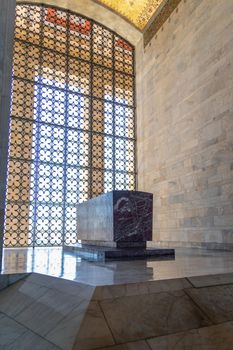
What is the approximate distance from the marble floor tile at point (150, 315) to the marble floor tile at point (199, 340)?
0.05m

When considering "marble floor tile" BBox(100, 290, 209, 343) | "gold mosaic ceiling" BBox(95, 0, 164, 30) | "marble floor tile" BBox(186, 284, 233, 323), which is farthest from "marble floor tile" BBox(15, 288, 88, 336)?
"gold mosaic ceiling" BBox(95, 0, 164, 30)

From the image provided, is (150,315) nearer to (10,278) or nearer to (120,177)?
(10,278)

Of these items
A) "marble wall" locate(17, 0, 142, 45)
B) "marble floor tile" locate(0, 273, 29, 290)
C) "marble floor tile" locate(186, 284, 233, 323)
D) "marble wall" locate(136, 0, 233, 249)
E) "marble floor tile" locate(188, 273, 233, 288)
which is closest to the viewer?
"marble floor tile" locate(186, 284, 233, 323)

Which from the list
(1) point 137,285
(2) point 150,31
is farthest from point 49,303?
(2) point 150,31

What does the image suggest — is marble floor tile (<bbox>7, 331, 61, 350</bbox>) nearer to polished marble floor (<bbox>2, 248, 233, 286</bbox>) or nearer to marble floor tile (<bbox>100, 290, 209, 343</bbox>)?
marble floor tile (<bbox>100, 290, 209, 343</bbox>)

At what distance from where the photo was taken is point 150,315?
6.98 feet

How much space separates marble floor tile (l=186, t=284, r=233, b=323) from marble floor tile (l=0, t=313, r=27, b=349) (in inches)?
49.2

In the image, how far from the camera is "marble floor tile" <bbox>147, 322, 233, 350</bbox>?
6.38 ft

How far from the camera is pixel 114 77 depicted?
10320mm

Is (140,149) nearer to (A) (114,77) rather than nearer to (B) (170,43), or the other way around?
(A) (114,77)

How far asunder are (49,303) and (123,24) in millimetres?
10082

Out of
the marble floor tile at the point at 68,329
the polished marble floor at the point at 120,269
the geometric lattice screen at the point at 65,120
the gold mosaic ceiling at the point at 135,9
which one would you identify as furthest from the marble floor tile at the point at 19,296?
the gold mosaic ceiling at the point at 135,9

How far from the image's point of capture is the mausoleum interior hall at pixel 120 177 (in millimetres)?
2186

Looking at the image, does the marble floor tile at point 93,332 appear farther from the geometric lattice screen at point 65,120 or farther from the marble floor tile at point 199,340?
the geometric lattice screen at point 65,120
